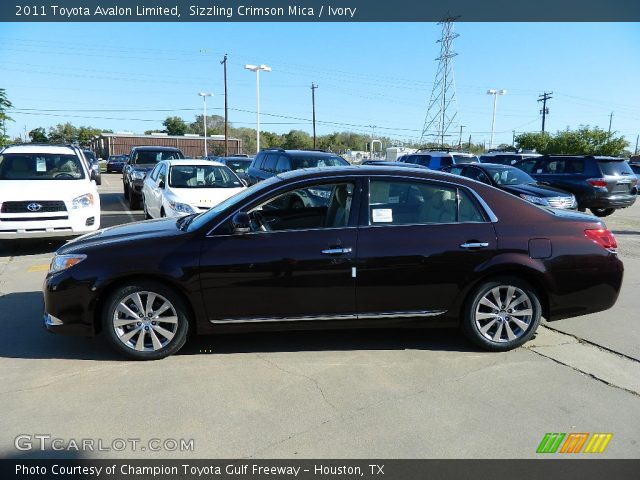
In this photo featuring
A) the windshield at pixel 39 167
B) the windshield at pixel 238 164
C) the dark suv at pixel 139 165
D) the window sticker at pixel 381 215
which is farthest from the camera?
the windshield at pixel 238 164

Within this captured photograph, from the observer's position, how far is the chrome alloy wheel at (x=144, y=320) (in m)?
4.08

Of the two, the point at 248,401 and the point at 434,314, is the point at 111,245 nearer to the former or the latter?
the point at 248,401

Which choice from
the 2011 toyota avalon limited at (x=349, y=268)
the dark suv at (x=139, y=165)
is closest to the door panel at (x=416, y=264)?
the 2011 toyota avalon limited at (x=349, y=268)

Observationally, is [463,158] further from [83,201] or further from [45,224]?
[45,224]

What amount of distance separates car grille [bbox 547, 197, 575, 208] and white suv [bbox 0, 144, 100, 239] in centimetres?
939

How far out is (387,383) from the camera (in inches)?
150

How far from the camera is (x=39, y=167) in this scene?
9.09 meters

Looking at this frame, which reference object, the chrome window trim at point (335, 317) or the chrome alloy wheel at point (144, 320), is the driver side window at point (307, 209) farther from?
the chrome alloy wheel at point (144, 320)

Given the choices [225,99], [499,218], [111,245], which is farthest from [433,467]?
[225,99]

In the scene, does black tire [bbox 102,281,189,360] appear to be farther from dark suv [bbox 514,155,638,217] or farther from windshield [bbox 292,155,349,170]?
dark suv [bbox 514,155,638,217]

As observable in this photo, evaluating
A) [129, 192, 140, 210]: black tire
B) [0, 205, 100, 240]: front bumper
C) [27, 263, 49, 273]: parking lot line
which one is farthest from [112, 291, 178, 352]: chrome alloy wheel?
[129, 192, 140, 210]: black tire

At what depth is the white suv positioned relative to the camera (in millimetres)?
8016

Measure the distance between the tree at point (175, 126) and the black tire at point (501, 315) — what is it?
4185 inches

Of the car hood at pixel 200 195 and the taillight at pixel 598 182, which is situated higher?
the taillight at pixel 598 182
